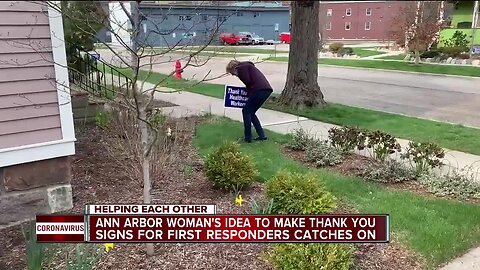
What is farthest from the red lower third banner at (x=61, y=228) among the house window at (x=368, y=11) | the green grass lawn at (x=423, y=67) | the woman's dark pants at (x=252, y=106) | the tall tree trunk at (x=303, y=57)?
the house window at (x=368, y=11)

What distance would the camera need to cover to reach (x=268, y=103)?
35.9 ft

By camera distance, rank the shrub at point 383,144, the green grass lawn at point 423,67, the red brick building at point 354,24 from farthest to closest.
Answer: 1. the red brick building at point 354,24
2. the green grass lawn at point 423,67
3. the shrub at point 383,144

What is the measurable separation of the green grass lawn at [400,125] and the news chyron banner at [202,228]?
3432 mm

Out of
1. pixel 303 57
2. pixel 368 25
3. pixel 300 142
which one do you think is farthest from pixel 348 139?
pixel 368 25

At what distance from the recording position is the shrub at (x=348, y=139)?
19.0ft

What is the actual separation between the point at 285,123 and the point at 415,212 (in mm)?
4680

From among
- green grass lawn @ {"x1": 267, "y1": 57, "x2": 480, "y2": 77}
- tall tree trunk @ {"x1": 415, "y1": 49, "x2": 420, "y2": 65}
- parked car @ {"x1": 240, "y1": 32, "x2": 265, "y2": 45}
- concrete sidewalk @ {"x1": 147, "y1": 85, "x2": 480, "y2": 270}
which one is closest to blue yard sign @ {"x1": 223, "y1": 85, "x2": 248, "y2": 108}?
concrete sidewalk @ {"x1": 147, "y1": 85, "x2": 480, "y2": 270}

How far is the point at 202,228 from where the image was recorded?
283cm

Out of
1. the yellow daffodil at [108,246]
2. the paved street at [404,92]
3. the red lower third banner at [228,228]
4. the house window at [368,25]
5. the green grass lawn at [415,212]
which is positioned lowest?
the paved street at [404,92]

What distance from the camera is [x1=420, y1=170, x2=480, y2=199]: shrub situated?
4.70 meters

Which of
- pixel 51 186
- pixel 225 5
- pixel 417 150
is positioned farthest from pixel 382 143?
pixel 51 186

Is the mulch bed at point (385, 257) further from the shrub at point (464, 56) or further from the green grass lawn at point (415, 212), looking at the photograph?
the shrub at point (464, 56)

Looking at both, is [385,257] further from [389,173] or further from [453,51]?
[453,51]

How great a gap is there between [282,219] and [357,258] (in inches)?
35.5
